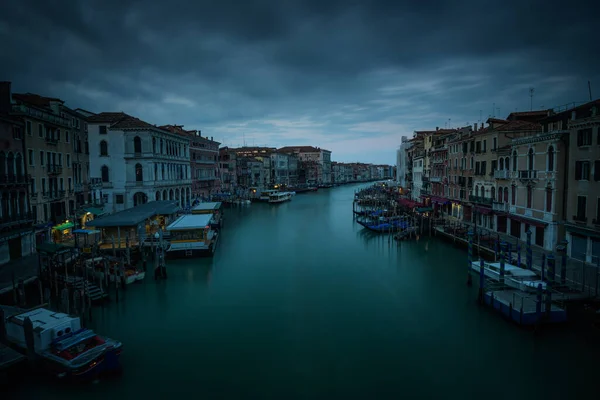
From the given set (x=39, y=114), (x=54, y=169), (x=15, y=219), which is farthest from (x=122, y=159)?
(x=15, y=219)

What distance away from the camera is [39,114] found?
17234mm

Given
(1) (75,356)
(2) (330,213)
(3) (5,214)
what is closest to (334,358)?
(1) (75,356)

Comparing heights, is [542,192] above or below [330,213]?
above

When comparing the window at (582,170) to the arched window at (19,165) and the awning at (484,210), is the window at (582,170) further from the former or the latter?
the arched window at (19,165)

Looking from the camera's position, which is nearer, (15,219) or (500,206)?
(15,219)

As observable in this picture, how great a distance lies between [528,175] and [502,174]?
248cm

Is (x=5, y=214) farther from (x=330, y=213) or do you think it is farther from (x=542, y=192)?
(x=330, y=213)

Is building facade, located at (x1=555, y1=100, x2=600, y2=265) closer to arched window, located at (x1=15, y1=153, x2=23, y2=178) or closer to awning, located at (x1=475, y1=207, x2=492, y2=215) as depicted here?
awning, located at (x1=475, y1=207, x2=492, y2=215)

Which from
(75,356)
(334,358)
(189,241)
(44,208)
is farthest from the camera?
(189,241)

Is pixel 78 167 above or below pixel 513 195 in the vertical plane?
above

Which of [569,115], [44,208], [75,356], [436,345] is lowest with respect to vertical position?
→ [436,345]

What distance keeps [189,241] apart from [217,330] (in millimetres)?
9250

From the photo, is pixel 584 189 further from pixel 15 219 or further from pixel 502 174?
pixel 15 219

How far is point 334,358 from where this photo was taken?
9453mm
